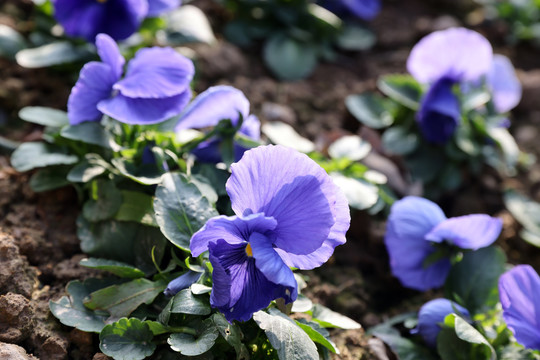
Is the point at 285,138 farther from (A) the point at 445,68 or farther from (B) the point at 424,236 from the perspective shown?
(A) the point at 445,68

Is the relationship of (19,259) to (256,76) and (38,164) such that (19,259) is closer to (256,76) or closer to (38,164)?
(38,164)

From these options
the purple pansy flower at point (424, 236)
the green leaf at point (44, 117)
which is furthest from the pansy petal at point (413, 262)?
the green leaf at point (44, 117)

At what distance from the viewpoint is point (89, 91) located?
1593 mm

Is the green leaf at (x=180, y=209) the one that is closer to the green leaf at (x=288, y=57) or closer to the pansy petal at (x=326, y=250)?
the pansy petal at (x=326, y=250)

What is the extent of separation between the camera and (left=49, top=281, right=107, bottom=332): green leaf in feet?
4.49

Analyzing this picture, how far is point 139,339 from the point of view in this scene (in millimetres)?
1337

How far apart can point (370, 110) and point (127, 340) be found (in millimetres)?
1306

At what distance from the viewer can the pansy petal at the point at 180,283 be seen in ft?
4.49

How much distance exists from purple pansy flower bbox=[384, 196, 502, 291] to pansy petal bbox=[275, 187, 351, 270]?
421 mm

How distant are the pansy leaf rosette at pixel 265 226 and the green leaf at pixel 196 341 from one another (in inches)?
2.6

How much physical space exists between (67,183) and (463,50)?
4.08 ft

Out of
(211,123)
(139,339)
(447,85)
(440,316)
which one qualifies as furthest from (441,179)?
(139,339)

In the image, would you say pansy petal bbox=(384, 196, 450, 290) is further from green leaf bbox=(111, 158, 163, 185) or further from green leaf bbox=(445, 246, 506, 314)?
green leaf bbox=(111, 158, 163, 185)

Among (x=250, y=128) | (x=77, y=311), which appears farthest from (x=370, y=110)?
(x=77, y=311)
